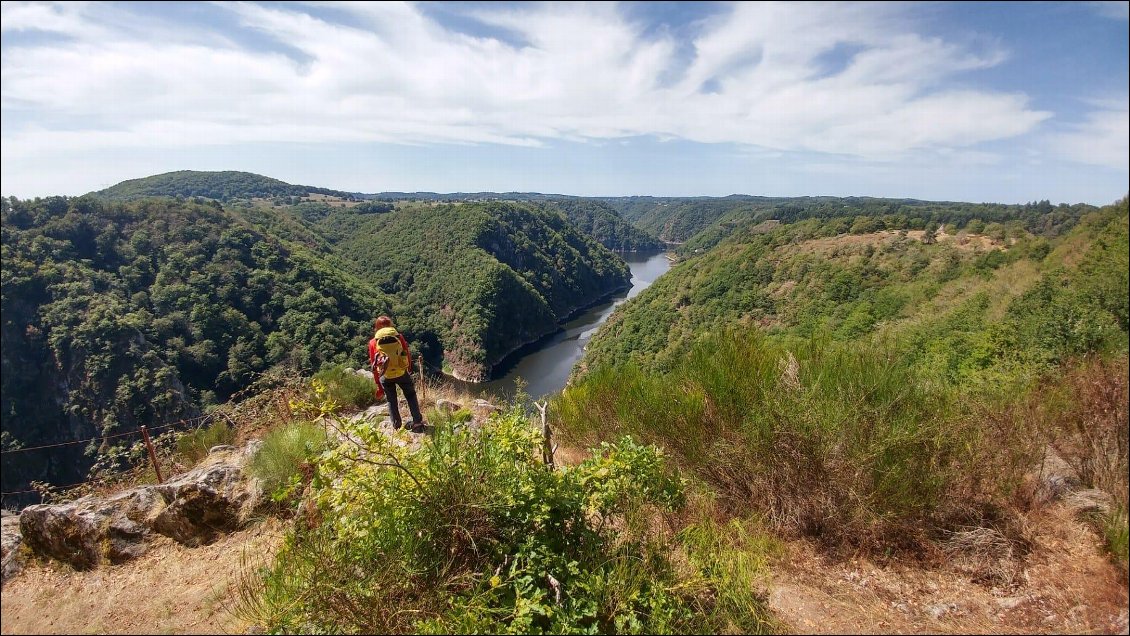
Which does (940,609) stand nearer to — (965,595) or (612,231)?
(965,595)

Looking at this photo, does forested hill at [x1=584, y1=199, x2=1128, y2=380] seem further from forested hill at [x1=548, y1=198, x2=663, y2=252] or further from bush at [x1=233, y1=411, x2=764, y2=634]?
forested hill at [x1=548, y1=198, x2=663, y2=252]

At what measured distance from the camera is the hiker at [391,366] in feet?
17.7

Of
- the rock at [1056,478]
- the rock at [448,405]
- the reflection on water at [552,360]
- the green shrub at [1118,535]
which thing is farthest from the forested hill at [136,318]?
the green shrub at [1118,535]

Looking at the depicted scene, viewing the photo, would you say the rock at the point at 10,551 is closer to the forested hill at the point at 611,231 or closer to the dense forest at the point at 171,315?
the dense forest at the point at 171,315

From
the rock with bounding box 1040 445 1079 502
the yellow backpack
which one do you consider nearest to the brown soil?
the rock with bounding box 1040 445 1079 502

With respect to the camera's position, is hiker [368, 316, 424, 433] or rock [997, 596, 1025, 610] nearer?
rock [997, 596, 1025, 610]

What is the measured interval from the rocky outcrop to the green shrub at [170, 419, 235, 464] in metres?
1.32

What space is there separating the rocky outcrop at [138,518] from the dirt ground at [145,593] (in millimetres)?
114

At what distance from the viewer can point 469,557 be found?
103 inches

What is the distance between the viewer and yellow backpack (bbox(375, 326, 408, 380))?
213 inches

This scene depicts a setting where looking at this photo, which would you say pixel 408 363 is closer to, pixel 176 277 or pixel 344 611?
pixel 344 611

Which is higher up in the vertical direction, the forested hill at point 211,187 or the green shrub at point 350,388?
the forested hill at point 211,187

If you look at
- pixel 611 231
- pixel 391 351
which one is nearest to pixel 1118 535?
pixel 391 351

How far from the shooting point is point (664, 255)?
486 feet
